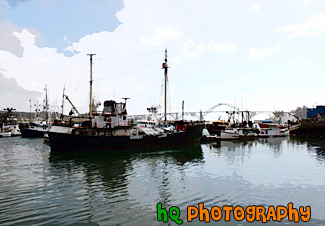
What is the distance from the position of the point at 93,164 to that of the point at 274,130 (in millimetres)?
A: 68337

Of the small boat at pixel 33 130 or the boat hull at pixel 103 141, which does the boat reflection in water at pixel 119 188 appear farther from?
the small boat at pixel 33 130

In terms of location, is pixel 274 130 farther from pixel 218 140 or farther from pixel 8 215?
pixel 8 215

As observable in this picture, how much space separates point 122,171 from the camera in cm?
2147

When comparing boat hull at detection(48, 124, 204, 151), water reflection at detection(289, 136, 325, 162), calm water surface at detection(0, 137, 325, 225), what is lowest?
water reflection at detection(289, 136, 325, 162)

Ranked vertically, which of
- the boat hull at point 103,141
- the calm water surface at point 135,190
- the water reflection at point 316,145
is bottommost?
the water reflection at point 316,145

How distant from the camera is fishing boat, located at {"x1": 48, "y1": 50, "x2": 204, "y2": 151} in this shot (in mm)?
34719

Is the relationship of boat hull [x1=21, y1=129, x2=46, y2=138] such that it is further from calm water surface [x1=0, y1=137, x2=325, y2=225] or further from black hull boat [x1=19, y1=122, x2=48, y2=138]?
calm water surface [x1=0, y1=137, x2=325, y2=225]

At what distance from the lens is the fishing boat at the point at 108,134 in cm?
3472

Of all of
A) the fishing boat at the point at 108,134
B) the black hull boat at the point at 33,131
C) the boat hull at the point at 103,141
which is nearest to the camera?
the boat hull at the point at 103,141

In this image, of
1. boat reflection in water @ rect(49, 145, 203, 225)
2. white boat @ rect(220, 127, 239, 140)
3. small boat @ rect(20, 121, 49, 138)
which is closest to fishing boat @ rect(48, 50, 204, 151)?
boat reflection in water @ rect(49, 145, 203, 225)

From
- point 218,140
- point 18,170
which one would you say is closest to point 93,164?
point 18,170

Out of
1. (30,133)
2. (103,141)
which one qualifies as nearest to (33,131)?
(30,133)

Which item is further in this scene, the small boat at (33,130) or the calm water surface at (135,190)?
the small boat at (33,130)

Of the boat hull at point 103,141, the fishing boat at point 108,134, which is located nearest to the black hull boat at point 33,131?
the fishing boat at point 108,134
